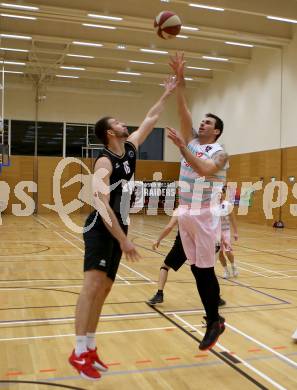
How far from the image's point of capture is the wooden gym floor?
342 cm

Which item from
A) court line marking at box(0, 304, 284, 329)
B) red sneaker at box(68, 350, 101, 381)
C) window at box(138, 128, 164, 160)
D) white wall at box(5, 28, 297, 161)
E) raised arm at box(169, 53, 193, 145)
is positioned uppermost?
white wall at box(5, 28, 297, 161)

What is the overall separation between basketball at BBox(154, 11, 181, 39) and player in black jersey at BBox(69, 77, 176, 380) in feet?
5.15

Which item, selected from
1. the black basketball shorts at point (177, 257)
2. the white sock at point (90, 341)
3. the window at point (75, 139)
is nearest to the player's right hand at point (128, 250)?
the white sock at point (90, 341)

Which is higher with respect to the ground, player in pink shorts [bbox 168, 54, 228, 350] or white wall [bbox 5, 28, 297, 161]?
white wall [bbox 5, 28, 297, 161]

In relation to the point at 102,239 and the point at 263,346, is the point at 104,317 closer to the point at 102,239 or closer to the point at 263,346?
the point at 263,346

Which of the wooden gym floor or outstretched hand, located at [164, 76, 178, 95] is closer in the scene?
the wooden gym floor

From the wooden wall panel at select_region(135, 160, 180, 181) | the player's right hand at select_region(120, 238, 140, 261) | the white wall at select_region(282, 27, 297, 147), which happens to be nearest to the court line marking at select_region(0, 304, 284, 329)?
the player's right hand at select_region(120, 238, 140, 261)

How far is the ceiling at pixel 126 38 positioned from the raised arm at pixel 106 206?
12289 mm

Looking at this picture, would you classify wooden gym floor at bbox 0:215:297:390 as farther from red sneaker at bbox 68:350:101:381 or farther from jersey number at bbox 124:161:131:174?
jersey number at bbox 124:161:131:174

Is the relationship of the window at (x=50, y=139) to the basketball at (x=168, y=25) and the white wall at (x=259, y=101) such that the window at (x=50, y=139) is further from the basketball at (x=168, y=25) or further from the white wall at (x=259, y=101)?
the basketball at (x=168, y=25)

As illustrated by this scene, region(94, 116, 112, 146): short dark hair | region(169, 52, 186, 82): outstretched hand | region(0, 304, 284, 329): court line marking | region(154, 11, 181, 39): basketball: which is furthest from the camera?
region(0, 304, 284, 329): court line marking

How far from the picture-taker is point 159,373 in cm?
352

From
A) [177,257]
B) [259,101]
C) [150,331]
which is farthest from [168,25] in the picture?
[259,101]

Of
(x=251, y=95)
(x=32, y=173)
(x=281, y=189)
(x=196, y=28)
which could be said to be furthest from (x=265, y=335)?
(x=32, y=173)
